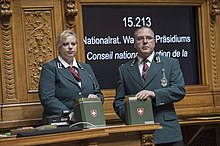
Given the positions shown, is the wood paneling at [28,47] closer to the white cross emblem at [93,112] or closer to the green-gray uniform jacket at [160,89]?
the green-gray uniform jacket at [160,89]

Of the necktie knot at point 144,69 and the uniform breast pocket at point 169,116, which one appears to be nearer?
the uniform breast pocket at point 169,116

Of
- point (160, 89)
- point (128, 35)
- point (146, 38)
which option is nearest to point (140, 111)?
point (160, 89)

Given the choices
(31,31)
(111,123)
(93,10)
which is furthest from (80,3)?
(111,123)

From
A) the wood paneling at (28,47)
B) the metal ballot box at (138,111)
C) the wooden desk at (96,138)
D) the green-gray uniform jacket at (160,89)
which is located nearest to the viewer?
the wooden desk at (96,138)

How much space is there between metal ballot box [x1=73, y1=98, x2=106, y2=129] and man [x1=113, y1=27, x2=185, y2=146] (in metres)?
0.48

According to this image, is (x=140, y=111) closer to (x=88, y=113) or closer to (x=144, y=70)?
(x=88, y=113)

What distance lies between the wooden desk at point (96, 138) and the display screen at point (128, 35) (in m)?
2.09

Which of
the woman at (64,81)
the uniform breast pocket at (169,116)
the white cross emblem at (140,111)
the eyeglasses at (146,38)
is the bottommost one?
the uniform breast pocket at (169,116)

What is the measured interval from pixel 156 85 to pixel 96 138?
1109mm

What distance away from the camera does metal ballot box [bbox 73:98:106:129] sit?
473 centimetres

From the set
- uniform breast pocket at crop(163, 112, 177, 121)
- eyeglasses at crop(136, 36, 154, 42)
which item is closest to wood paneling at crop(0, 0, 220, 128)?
eyeglasses at crop(136, 36, 154, 42)

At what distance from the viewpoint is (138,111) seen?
16.5ft

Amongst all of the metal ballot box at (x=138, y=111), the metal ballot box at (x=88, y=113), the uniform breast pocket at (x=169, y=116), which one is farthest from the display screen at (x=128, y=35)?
the metal ballot box at (x=88, y=113)

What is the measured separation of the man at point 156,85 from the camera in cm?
531
